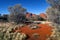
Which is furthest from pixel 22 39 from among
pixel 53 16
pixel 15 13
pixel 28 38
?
pixel 15 13

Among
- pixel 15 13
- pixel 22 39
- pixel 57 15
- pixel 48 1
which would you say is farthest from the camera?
pixel 15 13

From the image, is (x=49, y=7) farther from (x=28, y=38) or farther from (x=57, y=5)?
(x=28, y=38)

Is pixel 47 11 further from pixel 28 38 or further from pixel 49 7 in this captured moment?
pixel 28 38

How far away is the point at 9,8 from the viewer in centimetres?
3831

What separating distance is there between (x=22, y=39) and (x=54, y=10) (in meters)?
7.54

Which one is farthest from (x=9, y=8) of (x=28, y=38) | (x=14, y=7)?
(x=28, y=38)

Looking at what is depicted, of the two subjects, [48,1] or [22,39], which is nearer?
[22,39]

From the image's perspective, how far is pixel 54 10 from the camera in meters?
22.8

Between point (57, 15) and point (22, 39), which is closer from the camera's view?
point (22, 39)

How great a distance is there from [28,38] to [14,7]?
63.0 feet

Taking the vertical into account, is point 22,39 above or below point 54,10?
below

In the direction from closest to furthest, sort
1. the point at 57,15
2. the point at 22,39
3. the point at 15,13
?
the point at 22,39 < the point at 57,15 < the point at 15,13

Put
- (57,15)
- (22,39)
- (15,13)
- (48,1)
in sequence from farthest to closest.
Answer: (15,13) → (48,1) → (57,15) → (22,39)

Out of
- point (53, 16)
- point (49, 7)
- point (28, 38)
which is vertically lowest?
point (28, 38)
